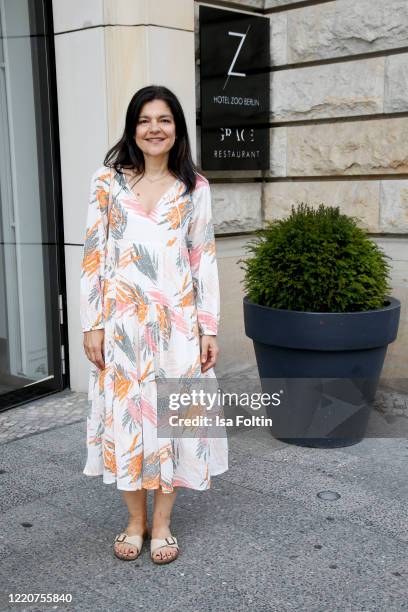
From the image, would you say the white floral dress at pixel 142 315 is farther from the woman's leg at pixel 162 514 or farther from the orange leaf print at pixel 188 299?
the woman's leg at pixel 162 514

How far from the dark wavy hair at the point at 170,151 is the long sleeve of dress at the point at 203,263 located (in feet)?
0.24

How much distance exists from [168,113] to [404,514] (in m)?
2.18

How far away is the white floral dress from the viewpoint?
3.03 m

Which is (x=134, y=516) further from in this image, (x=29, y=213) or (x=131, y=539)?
(x=29, y=213)

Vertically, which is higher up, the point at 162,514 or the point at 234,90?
the point at 234,90

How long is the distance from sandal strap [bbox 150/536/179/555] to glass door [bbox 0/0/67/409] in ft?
8.17

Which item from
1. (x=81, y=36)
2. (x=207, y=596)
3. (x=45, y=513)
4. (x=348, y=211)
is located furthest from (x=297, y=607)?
(x=81, y=36)

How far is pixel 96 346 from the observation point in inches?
122

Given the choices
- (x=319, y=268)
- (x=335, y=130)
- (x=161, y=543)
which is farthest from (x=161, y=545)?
(x=335, y=130)

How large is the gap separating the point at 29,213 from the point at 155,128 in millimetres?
2720

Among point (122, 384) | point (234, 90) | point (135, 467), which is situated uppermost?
point (234, 90)

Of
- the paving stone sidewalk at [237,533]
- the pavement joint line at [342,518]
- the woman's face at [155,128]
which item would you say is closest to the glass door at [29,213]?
the paving stone sidewalk at [237,533]

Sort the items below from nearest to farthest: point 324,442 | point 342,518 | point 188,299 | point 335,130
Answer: point 188,299 → point 342,518 → point 324,442 → point 335,130

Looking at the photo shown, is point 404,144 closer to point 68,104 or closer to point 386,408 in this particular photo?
point 386,408
